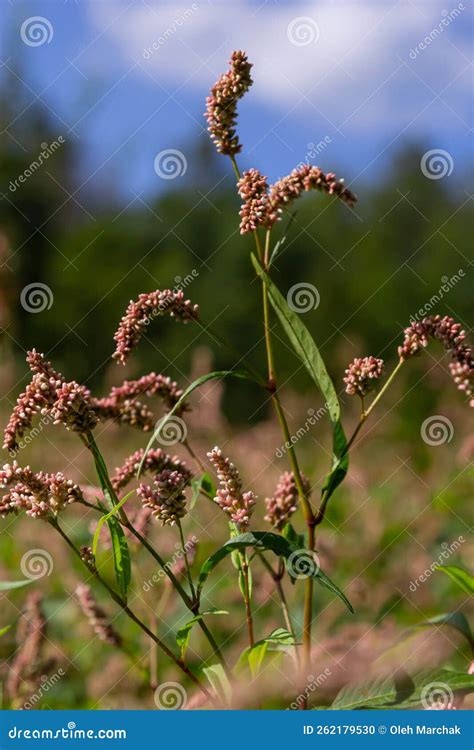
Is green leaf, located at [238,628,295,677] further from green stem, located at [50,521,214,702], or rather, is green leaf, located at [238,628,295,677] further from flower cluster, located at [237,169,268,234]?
flower cluster, located at [237,169,268,234]

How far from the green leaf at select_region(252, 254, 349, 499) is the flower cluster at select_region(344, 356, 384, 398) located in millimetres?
66

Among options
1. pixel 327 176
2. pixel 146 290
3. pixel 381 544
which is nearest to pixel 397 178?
pixel 146 290

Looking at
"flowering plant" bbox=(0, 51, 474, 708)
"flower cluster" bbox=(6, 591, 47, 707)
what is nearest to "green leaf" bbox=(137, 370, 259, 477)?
"flowering plant" bbox=(0, 51, 474, 708)

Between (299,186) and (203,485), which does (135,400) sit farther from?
(299,186)

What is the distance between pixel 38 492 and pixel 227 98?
0.83 meters

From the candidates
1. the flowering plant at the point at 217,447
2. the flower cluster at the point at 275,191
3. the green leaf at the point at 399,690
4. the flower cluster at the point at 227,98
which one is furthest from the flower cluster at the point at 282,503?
the flower cluster at the point at 227,98

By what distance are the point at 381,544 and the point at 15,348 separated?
871 centimetres

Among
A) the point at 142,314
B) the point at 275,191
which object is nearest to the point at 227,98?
the point at 275,191

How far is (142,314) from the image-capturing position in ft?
5.21

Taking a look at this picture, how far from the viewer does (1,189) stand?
16.3 meters

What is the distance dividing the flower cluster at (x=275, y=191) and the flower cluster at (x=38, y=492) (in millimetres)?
562

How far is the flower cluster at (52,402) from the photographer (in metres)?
1.53

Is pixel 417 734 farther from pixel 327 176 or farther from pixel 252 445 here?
pixel 252 445

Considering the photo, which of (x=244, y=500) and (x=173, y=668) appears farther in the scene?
(x=173, y=668)
